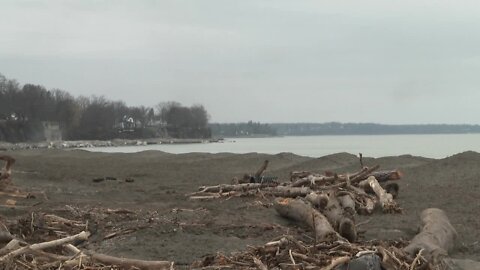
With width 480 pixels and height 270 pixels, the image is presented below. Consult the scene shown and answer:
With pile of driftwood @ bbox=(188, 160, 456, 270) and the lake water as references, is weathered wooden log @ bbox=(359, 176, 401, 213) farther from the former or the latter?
the lake water

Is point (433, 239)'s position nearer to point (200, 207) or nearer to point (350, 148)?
point (200, 207)

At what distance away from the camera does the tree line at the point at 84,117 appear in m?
94.1

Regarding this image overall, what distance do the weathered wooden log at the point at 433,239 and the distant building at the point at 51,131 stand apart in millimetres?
91622

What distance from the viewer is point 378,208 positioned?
11812 millimetres

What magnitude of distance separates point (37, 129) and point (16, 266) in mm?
95263

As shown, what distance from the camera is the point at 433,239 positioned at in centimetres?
755

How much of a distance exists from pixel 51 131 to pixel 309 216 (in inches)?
3689

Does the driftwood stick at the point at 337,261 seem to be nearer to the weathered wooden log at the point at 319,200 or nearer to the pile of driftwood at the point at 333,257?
the pile of driftwood at the point at 333,257

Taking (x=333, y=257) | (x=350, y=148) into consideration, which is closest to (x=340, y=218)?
(x=333, y=257)

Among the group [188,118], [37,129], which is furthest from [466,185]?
[188,118]

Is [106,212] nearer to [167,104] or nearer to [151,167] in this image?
[151,167]

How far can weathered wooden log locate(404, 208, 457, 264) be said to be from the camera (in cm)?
665

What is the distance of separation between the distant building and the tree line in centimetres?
54

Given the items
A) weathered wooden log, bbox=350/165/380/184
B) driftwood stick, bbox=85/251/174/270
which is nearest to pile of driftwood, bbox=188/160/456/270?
driftwood stick, bbox=85/251/174/270
